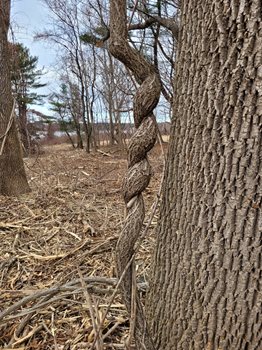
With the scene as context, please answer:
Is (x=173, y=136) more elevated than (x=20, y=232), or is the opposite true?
(x=173, y=136)

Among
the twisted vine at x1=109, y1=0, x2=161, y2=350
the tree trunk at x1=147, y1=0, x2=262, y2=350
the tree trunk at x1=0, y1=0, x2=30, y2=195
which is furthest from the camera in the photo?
the tree trunk at x1=0, y1=0, x2=30, y2=195

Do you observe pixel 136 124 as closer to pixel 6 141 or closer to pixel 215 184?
pixel 215 184

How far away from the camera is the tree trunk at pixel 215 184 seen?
0.77 meters

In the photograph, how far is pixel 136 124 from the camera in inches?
37.5

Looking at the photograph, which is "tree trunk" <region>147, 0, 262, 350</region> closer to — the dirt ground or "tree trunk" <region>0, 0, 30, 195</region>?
the dirt ground

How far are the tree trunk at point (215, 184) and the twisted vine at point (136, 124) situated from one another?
87mm

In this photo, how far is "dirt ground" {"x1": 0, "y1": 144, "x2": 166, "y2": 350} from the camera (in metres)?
1.21

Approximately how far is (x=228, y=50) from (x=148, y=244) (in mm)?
1465

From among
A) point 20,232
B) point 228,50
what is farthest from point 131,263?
point 20,232

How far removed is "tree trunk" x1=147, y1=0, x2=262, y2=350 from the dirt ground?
0.88 ft

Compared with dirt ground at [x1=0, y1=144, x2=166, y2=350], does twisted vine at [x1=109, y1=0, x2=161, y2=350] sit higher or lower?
higher

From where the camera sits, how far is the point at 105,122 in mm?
15172

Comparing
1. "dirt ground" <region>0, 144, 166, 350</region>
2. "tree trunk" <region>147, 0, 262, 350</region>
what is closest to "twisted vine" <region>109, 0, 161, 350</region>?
"tree trunk" <region>147, 0, 262, 350</region>

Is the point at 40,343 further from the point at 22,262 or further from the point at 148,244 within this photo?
the point at 148,244
